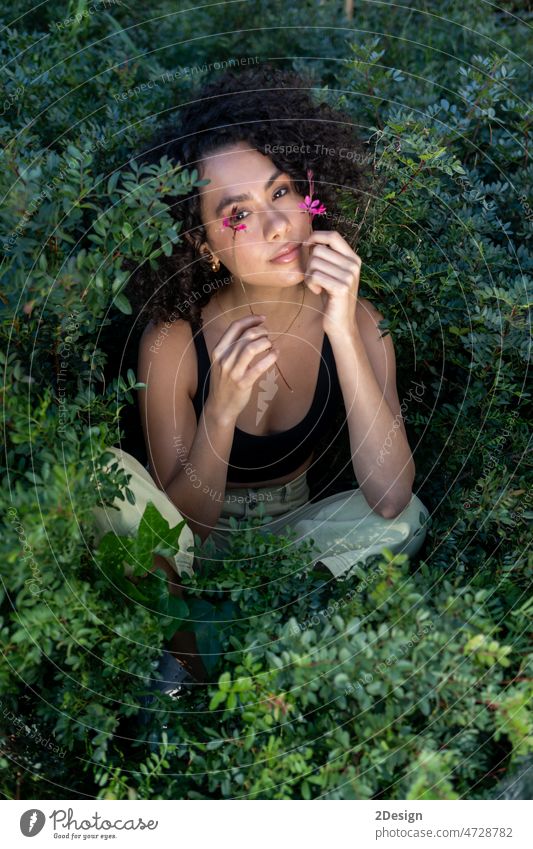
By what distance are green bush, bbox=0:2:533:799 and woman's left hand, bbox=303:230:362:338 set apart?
289 mm

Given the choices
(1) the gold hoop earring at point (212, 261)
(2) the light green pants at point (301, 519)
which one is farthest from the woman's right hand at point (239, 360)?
(1) the gold hoop earring at point (212, 261)

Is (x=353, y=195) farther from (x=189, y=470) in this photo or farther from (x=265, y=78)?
(x=189, y=470)

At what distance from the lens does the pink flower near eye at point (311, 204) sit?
2.53 meters

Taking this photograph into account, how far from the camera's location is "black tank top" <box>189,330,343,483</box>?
2664mm

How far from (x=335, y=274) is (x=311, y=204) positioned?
0.38m

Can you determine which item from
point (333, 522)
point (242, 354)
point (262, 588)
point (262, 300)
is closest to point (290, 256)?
point (262, 300)

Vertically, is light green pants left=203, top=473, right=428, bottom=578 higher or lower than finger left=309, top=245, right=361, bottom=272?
lower

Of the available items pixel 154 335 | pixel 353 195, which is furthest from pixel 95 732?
pixel 353 195

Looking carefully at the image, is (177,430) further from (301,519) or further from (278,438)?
(301,519)

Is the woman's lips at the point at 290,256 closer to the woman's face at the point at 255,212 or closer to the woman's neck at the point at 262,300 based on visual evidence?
the woman's face at the point at 255,212

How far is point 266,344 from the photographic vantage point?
2.21m

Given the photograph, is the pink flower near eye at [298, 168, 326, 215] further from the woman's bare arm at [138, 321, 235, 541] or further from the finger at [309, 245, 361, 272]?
the woman's bare arm at [138, 321, 235, 541]

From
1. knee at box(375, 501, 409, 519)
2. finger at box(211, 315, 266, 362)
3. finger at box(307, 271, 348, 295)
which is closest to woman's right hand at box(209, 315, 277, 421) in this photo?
finger at box(211, 315, 266, 362)

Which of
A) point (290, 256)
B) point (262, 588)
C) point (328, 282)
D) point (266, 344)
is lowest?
point (262, 588)
